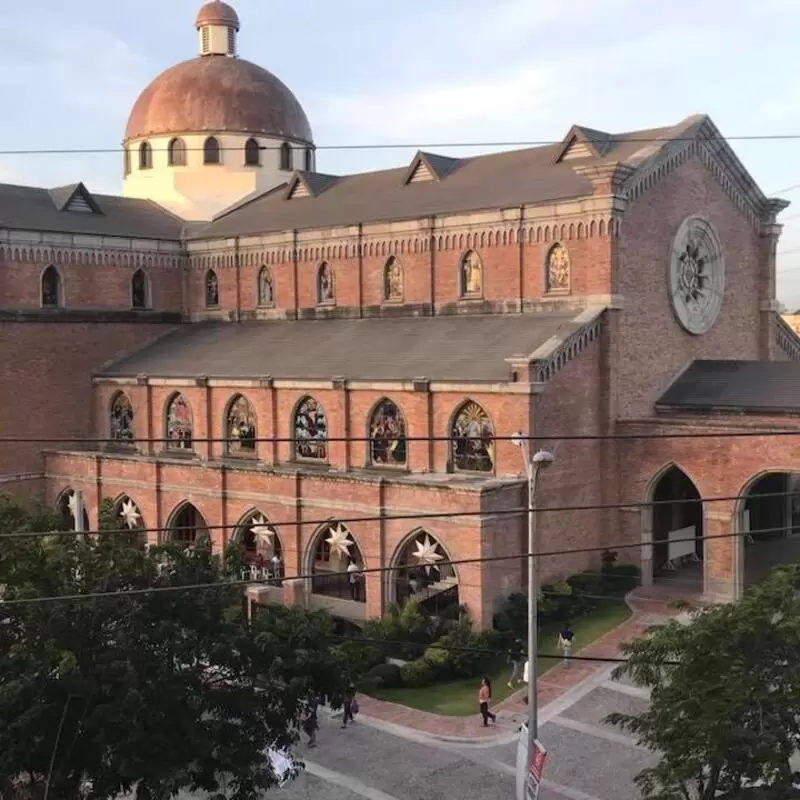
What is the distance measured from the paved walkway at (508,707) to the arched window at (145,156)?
33.5 m

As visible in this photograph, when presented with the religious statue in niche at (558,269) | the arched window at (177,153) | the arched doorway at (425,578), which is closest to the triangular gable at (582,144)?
the religious statue in niche at (558,269)

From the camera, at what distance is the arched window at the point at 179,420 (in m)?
38.9

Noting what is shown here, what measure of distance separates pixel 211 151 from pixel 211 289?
316 inches

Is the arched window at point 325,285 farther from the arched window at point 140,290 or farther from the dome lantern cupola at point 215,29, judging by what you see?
the dome lantern cupola at point 215,29

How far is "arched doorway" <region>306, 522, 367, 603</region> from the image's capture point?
1233 inches

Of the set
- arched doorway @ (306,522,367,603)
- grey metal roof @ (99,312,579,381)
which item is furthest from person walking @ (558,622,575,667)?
grey metal roof @ (99,312,579,381)

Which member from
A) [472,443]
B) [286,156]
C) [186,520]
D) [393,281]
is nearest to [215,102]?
[286,156]

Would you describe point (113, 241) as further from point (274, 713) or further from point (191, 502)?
point (274, 713)

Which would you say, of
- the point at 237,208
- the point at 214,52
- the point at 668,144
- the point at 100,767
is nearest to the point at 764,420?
the point at 668,144

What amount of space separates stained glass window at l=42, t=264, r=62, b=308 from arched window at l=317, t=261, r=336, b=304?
34.5 feet

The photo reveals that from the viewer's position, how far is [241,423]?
1475 inches

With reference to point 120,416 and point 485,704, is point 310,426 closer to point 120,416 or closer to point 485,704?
point 120,416

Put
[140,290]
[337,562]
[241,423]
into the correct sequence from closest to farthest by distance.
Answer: [337,562] < [241,423] < [140,290]

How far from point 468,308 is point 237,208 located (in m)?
16.0
